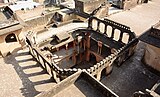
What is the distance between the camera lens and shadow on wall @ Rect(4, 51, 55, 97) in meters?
22.5

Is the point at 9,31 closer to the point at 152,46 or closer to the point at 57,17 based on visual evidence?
the point at 152,46

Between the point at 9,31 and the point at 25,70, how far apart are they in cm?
695

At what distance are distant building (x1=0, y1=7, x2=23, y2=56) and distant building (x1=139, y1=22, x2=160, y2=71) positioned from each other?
67.1ft

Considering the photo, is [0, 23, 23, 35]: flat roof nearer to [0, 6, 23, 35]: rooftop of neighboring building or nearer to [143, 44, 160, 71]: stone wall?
[0, 6, 23, 35]: rooftop of neighboring building

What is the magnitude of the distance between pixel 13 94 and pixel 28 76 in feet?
12.0

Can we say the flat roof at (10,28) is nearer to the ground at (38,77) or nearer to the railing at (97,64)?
the railing at (97,64)

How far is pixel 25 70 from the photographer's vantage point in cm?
2583

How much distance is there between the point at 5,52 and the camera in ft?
93.7

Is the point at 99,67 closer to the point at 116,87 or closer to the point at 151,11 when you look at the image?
the point at 116,87

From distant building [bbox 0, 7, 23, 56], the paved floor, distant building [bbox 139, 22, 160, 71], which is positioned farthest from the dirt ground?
distant building [bbox 139, 22, 160, 71]

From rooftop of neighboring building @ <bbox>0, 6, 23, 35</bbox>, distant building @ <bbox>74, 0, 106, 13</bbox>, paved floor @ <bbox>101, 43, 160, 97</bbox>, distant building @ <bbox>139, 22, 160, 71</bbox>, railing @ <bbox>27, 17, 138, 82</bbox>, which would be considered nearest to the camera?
railing @ <bbox>27, 17, 138, 82</bbox>

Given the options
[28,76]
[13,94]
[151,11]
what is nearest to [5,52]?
[28,76]

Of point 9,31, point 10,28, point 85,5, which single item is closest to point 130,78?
point 9,31

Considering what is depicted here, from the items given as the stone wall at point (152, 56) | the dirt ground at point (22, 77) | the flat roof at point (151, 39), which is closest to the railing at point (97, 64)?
the dirt ground at point (22, 77)
